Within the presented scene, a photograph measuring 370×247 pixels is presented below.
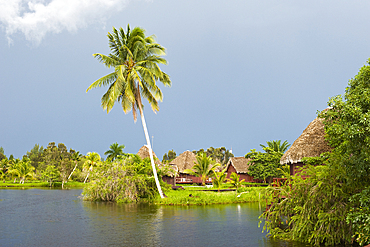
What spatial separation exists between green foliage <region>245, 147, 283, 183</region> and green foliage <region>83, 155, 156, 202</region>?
20001 mm

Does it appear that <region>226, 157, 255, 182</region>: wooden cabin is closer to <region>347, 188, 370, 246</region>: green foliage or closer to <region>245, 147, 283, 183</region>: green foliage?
<region>245, 147, 283, 183</region>: green foliage

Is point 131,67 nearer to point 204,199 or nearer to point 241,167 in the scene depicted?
point 204,199

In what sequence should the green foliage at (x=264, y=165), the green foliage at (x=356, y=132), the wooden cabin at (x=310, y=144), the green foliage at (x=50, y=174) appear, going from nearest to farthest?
the green foliage at (x=356, y=132)
the wooden cabin at (x=310, y=144)
the green foliage at (x=264, y=165)
the green foliage at (x=50, y=174)

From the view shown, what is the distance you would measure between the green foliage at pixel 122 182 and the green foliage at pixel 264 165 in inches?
787

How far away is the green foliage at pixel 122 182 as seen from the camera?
23.4m

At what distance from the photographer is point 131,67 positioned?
22.0m

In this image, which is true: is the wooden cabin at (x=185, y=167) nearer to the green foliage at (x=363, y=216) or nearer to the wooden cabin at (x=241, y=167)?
the wooden cabin at (x=241, y=167)

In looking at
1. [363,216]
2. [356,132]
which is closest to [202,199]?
[363,216]

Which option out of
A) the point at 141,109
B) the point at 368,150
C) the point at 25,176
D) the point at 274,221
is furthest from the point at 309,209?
the point at 25,176

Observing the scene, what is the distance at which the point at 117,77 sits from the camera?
21953 millimetres

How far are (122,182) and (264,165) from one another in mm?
23441

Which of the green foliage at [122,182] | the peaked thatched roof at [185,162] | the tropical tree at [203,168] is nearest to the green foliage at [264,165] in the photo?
the tropical tree at [203,168]

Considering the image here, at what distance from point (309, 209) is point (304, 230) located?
2.62ft

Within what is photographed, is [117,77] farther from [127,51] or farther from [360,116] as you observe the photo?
[360,116]
